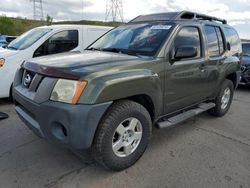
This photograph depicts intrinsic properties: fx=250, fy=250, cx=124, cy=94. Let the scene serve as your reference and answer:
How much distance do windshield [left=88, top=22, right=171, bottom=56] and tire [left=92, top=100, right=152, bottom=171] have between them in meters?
0.85

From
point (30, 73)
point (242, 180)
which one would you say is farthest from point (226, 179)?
point (30, 73)

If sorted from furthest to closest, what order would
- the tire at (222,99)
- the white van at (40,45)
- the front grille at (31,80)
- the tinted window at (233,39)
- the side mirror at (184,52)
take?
the white van at (40,45)
the tinted window at (233,39)
the tire at (222,99)
the side mirror at (184,52)
the front grille at (31,80)

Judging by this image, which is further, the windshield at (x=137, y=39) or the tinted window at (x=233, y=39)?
the tinted window at (x=233, y=39)

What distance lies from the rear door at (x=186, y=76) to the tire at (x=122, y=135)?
58cm

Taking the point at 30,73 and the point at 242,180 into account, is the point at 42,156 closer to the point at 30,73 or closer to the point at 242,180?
the point at 30,73

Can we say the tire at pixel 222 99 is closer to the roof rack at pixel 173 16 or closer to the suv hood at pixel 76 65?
the roof rack at pixel 173 16

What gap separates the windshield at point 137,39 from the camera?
10.9 ft

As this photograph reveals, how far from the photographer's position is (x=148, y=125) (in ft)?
10.1

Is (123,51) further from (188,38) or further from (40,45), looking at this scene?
(40,45)

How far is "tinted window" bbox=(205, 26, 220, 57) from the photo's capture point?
13.7 ft

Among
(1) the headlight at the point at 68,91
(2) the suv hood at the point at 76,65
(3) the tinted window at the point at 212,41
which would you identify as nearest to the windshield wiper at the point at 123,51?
(2) the suv hood at the point at 76,65

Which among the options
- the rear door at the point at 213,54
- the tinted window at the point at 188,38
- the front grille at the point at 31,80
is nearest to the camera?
the front grille at the point at 31,80

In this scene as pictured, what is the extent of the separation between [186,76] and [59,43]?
3.68 m

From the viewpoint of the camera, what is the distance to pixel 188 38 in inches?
147
